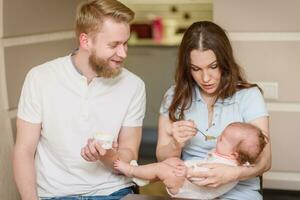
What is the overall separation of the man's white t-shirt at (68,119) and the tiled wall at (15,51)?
0.37 meters

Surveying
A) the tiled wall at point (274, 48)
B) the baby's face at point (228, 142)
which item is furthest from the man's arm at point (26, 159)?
the tiled wall at point (274, 48)

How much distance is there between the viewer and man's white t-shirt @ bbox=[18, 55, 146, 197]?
1910mm

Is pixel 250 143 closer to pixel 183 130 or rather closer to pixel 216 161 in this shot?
pixel 216 161

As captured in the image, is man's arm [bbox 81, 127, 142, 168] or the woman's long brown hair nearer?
man's arm [bbox 81, 127, 142, 168]

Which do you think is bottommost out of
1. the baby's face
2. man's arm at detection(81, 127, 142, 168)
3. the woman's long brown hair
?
man's arm at detection(81, 127, 142, 168)

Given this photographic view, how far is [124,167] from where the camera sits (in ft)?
6.15

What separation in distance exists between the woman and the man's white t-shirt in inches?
9.1

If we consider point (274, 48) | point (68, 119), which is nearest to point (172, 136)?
point (68, 119)

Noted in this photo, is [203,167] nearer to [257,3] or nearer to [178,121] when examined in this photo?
[178,121]

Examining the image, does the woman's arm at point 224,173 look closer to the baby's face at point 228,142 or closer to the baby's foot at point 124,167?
the baby's face at point 228,142

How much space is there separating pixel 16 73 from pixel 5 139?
32cm

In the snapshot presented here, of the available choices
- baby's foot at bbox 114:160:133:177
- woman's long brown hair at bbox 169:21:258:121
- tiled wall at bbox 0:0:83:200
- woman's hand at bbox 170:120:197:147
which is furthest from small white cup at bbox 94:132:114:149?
tiled wall at bbox 0:0:83:200

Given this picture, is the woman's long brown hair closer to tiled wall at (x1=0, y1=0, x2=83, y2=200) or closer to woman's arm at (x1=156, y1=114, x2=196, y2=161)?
woman's arm at (x1=156, y1=114, x2=196, y2=161)

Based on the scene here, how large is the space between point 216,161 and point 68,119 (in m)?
0.60
